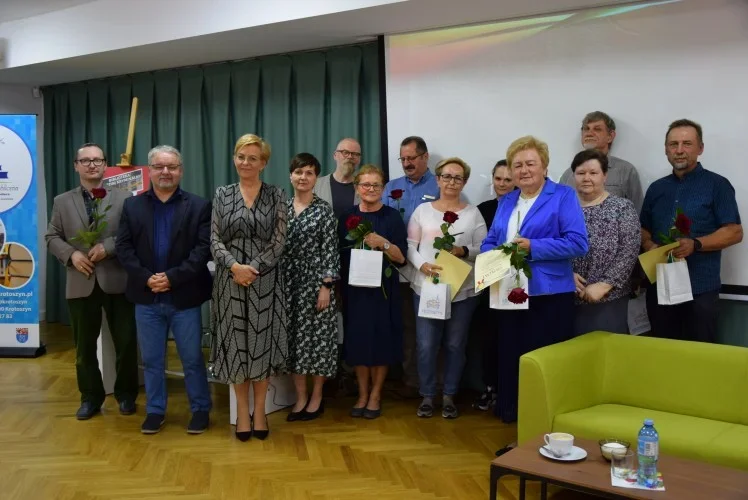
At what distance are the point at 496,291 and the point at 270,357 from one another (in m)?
1.17

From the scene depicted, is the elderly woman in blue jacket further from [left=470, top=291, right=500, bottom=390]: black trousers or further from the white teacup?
the white teacup

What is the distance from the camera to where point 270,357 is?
3594mm

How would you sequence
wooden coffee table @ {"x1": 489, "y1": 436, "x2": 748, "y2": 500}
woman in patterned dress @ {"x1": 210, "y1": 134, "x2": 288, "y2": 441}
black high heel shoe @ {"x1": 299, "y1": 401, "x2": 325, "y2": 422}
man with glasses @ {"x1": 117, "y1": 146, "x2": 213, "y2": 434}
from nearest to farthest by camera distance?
wooden coffee table @ {"x1": 489, "y1": 436, "x2": 748, "y2": 500}, woman in patterned dress @ {"x1": 210, "y1": 134, "x2": 288, "y2": 441}, man with glasses @ {"x1": 117, "y1": 146, "x2": 213, "y2": 434}, black high heel shoe @ {"x1": 299, "y1": 401, "x2": 325, "y2": 422}

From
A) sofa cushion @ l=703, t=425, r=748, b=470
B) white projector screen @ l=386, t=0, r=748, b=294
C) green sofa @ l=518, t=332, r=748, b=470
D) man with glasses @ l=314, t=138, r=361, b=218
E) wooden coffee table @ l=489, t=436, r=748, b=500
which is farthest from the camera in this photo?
man with glasses @ l=314, t=138, r=361, b=218

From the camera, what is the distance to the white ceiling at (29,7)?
18.1 feet

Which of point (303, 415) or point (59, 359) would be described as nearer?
point (303, 415)

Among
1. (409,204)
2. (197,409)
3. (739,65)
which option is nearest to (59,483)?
(197,409)

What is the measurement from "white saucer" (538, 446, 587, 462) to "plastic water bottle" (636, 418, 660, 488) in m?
0.19

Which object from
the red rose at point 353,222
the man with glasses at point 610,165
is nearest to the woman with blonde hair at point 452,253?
the red rose at point 353,222

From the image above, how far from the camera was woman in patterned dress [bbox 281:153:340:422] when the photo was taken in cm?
376

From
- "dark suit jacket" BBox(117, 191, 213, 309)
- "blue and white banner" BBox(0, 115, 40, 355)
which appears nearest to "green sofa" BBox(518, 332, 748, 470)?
"dark suit jacket" BBox(117, 191, 213, 309)

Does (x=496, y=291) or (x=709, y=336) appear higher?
(x=496, y=291)

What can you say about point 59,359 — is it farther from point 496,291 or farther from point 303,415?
point 496,291

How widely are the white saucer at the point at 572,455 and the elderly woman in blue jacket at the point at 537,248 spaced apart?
0.86 metres
